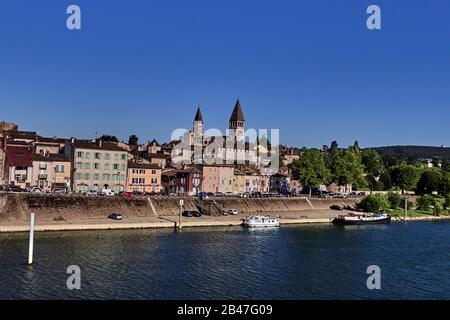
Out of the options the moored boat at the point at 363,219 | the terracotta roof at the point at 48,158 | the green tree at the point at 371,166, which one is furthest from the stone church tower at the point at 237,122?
the terracotta roof at the point at 48,158

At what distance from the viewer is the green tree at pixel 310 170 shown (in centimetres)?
11269

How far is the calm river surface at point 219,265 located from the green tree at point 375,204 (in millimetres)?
32853

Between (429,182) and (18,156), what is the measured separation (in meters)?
114

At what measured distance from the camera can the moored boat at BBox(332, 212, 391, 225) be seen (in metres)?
91.1

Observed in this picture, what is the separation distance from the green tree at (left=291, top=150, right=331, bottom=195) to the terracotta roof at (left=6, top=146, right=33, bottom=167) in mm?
58196

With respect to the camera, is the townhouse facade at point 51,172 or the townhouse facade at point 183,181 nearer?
the townhouse facade at point 51,172

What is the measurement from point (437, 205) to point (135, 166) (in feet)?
232

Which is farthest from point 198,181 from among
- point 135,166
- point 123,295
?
point 123,295

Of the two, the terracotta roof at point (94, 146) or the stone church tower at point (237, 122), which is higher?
the stone church tower at point (237, 122)

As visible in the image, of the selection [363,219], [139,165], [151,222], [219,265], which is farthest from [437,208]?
[219,265]

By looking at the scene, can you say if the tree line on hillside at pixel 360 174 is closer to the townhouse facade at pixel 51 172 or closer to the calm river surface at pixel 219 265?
the calm river surface at pixel 219 265

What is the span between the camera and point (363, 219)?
92.2 metres

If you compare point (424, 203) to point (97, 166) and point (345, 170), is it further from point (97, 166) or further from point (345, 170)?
point (97, 166)
